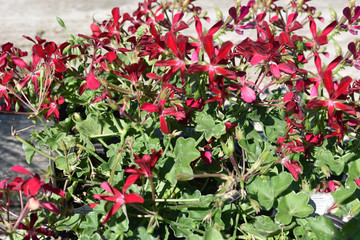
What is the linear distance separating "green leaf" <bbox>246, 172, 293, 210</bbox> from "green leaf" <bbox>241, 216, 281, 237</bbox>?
0.05 metres

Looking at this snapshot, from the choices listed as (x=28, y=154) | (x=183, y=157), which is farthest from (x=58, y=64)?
(x=183, y=157)

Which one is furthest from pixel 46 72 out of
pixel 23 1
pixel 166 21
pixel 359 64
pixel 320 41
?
pixel 23 1

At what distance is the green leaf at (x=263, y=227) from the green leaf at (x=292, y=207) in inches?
1.3

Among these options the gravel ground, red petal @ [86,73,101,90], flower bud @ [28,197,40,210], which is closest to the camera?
flower bud @ [28,197,40,210]

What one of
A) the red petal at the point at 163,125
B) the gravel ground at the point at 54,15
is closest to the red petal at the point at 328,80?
the red petal at the point at 163,125

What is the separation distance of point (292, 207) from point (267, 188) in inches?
2.8

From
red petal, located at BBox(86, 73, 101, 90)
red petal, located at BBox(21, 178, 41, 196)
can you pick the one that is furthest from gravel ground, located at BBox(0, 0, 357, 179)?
red petal, located at BBox(21, 178, 41, 196)

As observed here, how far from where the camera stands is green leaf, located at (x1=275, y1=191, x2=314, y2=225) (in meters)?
0.93

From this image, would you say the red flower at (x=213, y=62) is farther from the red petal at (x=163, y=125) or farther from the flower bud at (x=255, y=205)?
the flower bud at (x=255, y=205)

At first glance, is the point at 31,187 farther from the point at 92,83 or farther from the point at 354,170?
the point at 354,170

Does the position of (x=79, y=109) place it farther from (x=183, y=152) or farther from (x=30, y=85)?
(x=183, y=152)

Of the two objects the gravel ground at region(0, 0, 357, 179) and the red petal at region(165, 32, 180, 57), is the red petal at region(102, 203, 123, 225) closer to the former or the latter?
the red petal at region(165, 32, 180, 57)

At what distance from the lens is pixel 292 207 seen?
0.95 metres

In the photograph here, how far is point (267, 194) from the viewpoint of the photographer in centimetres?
95
